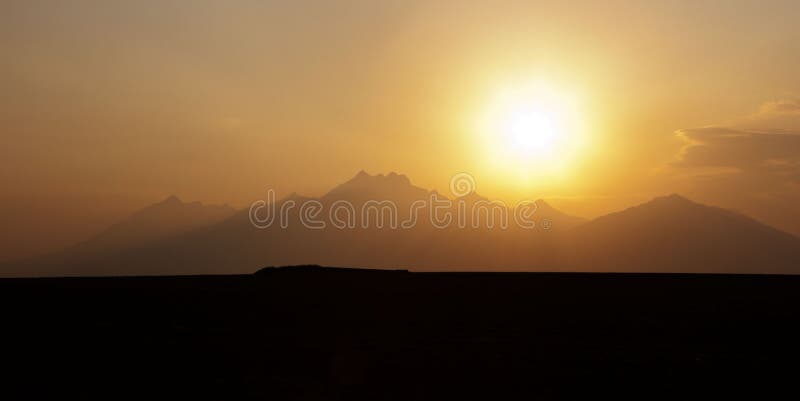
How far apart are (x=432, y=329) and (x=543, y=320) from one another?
6428 millimetres

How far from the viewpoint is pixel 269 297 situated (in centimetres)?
4550

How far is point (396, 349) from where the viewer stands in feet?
75.0

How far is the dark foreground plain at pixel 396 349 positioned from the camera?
56.3 ft

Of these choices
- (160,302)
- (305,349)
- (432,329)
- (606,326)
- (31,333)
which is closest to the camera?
(305,349)

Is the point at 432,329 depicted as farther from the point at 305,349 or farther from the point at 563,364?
the point at 563,364

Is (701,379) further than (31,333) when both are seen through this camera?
No

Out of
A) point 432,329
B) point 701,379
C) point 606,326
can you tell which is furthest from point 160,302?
point 701,379

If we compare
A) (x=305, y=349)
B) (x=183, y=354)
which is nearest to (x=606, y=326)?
(x=305, y=349)

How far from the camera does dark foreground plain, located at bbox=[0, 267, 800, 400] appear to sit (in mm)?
→ 17156

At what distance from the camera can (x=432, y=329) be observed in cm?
2825

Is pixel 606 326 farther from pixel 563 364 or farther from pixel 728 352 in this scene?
pixel 563 364

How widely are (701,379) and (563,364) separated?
11.9 ft

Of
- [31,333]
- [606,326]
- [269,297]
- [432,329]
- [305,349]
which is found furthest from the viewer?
[269,297]

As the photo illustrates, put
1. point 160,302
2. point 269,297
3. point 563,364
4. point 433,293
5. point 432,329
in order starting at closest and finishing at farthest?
point 563,364 → point 432,329 → point 160,302 → point 269,297 → point 433,293
